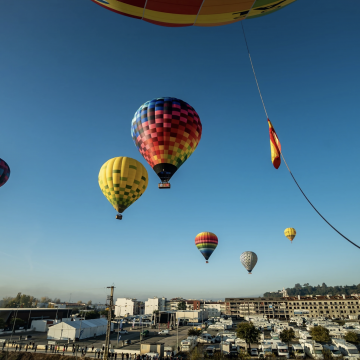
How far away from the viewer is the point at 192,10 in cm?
896

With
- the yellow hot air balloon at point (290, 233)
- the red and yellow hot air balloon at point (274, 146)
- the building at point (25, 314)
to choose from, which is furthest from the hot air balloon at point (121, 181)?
the building at point (25, 314)

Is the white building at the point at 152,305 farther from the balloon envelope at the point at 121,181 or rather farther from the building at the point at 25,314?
the balloon envelope at the point at 121,181

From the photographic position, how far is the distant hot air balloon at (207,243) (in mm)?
52125

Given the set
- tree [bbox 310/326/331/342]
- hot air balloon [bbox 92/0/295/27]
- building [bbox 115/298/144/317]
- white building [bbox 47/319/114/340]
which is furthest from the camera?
building [bbox 115/298/144/317]

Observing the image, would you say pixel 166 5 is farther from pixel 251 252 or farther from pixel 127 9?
pixel 251 252

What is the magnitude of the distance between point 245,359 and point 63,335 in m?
32.3

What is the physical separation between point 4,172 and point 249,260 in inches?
2284

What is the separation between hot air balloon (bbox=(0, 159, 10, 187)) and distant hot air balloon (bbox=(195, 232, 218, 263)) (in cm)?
3691

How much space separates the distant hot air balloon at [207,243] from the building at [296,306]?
63551 mm

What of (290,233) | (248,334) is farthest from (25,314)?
(290,233)

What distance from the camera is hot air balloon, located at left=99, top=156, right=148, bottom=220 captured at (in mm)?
25969

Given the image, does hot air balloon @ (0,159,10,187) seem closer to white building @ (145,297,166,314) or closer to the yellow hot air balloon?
the yellow hot air balloon

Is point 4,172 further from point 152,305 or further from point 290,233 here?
point 152,305

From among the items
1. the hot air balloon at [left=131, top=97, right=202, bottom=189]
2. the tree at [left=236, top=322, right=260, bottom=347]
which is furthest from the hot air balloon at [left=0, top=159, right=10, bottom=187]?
the tree at [left=236, top=322, right=260, bottom=347]
